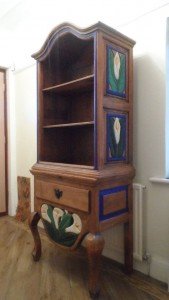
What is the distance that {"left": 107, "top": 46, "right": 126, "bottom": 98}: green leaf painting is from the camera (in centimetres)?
172

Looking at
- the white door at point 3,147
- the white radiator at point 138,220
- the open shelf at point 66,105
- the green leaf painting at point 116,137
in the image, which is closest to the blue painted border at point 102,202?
the white radiator at point 138,220

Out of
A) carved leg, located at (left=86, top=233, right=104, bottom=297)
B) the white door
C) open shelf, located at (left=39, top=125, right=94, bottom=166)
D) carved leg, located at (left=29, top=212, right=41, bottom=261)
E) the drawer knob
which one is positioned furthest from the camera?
the white door

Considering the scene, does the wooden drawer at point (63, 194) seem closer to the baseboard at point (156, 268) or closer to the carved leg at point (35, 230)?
the carved leg at point (35, 230)

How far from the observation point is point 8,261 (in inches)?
84.7

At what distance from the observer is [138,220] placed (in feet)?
6.34

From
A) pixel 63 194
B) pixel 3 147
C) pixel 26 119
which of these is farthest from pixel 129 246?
pixel 3 147

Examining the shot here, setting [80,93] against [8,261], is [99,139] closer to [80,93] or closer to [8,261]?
[80,93]

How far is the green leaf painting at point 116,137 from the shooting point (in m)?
1.72

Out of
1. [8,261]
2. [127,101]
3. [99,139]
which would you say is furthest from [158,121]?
[8,261]

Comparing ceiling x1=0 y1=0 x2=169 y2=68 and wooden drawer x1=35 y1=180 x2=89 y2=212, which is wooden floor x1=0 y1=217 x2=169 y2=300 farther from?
ceiling x1=0 y1=0 x2=169 y2=68

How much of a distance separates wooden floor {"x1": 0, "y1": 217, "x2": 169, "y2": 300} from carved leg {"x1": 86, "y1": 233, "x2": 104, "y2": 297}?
0.08 meters

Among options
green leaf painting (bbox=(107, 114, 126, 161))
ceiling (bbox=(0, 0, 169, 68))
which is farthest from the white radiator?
ceiling (bbox=(0, 0, 169, 68))

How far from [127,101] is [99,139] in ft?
1.48

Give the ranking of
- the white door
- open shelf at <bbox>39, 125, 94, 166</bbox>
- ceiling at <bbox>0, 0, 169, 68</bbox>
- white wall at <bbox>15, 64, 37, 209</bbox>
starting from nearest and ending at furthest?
1. ceiling at <bbox>0, 0, 169, 68</bbox>
2. open shelf at <bbox>39, 125, 94, 166</bbox>
3. white wall at <bbox>15, 64, 37, 209</bbox>
4. the white door
